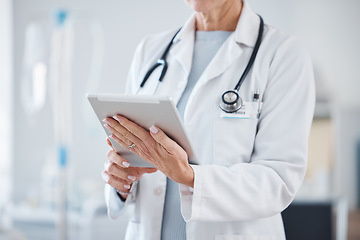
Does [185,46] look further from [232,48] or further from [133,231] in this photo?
[133,231]

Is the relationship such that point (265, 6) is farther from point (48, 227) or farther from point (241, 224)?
point (241, 224)

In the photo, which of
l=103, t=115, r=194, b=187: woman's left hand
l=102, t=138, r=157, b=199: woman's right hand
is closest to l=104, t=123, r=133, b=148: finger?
l=103, t=115, r=194, b=187: woman's left hand

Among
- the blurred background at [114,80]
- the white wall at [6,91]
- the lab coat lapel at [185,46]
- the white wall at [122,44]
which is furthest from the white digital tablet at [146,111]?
the white wall at [6,91]

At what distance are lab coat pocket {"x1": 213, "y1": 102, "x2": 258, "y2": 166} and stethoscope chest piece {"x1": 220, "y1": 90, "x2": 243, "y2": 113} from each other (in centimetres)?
2

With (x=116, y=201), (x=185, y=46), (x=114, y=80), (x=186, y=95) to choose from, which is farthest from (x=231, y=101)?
(x=114, y=80)

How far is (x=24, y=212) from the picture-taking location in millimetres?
2645

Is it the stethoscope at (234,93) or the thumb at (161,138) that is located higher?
the stethoscope at (234,93)

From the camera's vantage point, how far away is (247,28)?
1.16 meters

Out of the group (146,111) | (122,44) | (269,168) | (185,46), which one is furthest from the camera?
(122,44)

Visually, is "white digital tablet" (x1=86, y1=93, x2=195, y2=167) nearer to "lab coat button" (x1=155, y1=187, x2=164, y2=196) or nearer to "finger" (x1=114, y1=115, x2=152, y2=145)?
"finger" (x1=114, y1=115, x2=152, y2=145)

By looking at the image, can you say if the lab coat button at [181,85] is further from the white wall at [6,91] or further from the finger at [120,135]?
the white wall at [6,91]

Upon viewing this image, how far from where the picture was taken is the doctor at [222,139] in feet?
3.15

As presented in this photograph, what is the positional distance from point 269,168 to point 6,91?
3090 mm

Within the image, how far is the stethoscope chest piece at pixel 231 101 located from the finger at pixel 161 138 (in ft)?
0.71
